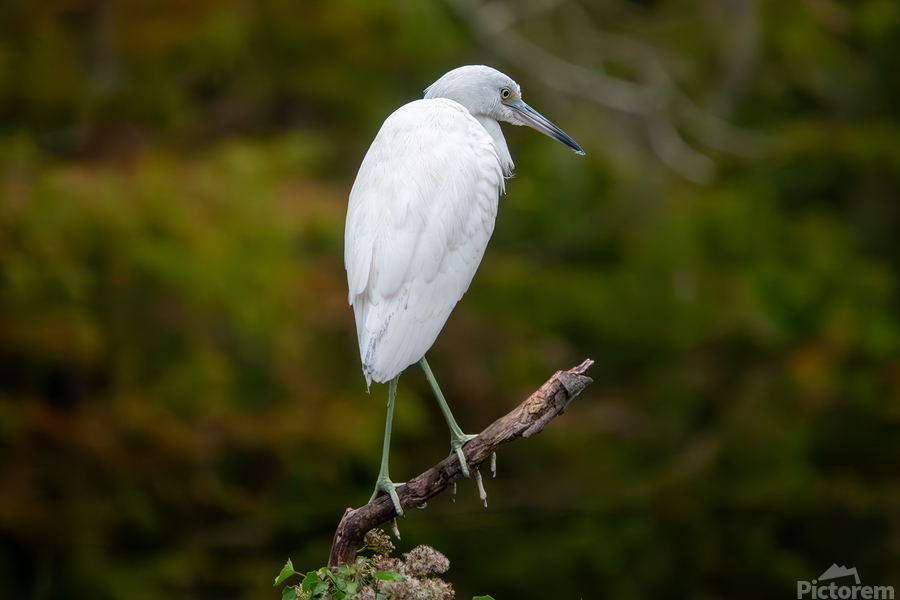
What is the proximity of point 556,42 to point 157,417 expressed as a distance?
15.5ft

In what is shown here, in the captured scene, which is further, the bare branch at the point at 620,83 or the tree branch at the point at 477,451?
the bare branch at the point at 620,83

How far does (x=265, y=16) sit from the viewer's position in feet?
19.8

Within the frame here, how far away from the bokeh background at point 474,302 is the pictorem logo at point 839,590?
236 millimetres

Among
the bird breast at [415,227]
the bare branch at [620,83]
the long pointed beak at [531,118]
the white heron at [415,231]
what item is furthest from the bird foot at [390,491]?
the bare branch at [620,83]

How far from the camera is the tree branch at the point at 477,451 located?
6.91 feet

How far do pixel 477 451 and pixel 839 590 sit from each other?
452 centimetres

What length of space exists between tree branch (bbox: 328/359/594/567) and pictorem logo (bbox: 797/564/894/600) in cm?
418

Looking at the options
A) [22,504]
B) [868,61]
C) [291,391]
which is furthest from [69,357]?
[868,61]

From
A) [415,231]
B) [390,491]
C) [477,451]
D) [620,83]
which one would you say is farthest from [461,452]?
[620,83]

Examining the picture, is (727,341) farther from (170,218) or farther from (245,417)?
(170,218)

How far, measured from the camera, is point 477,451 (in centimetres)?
215

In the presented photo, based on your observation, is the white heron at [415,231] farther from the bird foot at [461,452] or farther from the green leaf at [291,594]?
the green leaf at [291,594]

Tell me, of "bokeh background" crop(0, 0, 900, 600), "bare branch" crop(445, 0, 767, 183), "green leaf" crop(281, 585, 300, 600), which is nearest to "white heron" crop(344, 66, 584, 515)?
"green leaf" crop(281, 585, 300, 600)

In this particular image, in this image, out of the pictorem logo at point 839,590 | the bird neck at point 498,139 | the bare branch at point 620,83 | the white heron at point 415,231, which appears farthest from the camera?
the bare branch at point 620,83
